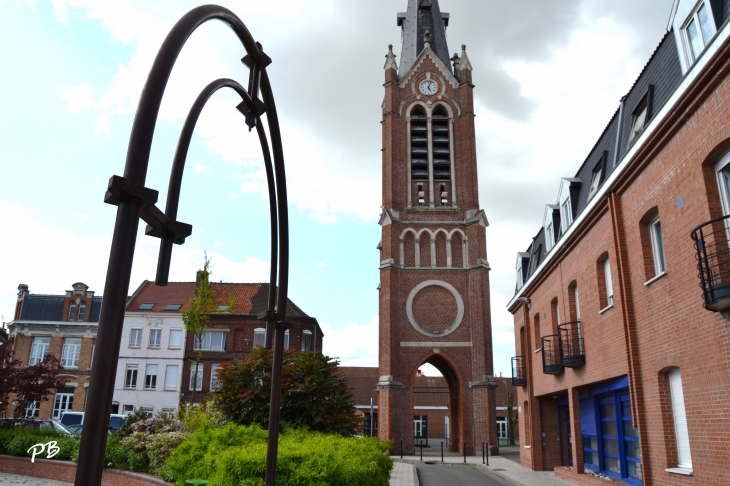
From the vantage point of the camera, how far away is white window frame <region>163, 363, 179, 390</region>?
40.3 meters

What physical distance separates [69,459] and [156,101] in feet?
54.5

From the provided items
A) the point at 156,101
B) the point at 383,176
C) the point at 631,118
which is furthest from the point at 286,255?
the point at 383,176

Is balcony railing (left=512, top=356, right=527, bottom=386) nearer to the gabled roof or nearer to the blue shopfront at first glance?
the blue shopfront

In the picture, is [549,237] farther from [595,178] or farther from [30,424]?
[30,424]

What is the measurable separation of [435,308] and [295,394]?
2170cm

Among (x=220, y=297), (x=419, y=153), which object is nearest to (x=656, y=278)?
(x=419, y=153)

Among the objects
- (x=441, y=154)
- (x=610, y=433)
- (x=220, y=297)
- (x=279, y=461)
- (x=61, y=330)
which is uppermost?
(x=441, y=154)

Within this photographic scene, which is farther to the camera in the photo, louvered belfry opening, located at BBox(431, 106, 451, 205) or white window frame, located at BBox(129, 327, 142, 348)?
white window frame, located at BBox(129, 327, 142, 348)

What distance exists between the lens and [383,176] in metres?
37.4

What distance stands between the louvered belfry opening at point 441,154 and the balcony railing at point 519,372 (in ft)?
49.5

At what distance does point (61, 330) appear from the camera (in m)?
→ 42.0

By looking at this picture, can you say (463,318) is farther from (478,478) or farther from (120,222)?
(120,222)

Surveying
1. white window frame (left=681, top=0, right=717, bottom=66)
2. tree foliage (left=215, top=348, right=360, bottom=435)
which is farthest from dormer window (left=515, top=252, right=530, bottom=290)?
white window frame (left=681, top=0, right=717, bottom=66)

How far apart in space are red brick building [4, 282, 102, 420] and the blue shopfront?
35.8 meters
